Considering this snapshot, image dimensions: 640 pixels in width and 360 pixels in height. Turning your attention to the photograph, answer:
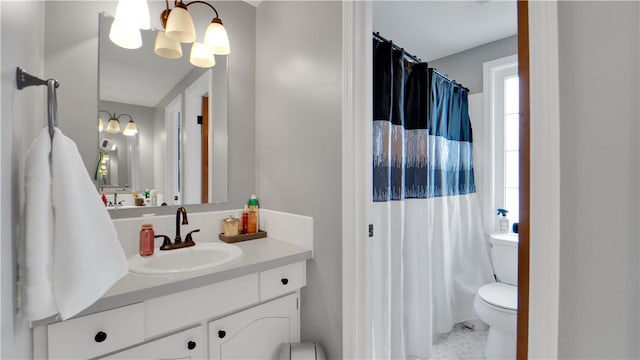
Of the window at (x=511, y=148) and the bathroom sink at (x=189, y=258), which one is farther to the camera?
the window at (x=511, y=148)

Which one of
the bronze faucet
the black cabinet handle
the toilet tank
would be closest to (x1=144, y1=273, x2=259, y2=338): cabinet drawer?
the black cabinet handle

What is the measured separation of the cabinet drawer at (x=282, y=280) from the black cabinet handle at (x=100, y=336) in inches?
21.7

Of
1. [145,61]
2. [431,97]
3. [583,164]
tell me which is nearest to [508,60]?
[431,97]

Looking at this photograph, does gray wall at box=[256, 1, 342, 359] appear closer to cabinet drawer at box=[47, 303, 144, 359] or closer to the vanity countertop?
the vanity countertop

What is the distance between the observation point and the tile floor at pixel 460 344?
192 centimetres

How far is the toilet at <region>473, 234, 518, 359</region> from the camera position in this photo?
1.69m

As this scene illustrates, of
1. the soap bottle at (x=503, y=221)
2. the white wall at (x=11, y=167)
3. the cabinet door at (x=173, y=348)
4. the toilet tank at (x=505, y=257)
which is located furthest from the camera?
the soap bottle at (x=503, y=221)

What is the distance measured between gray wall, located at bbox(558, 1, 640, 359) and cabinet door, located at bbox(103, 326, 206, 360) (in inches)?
45.7

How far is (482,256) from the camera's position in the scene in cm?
238

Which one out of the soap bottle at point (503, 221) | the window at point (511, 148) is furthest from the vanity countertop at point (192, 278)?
the window at point (511, 148)

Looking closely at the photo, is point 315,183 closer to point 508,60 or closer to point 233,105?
point 233,105

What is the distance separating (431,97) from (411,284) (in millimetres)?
1338

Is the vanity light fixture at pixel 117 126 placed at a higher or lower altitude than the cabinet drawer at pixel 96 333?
higher

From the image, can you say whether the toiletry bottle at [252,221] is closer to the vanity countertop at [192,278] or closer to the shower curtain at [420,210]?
the vanity countertop at [192,278]
